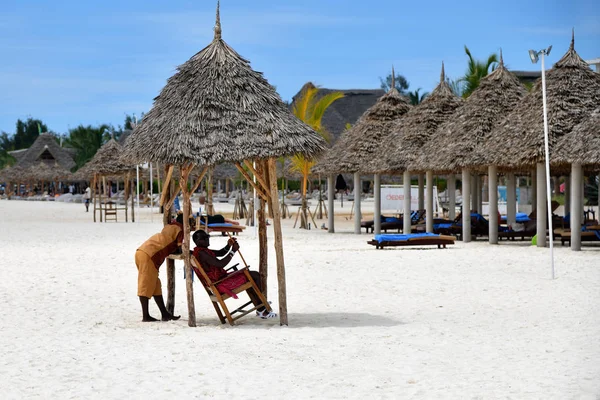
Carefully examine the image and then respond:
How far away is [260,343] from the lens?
305 inches

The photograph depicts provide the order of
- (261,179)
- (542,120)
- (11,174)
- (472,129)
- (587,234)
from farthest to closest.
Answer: (11,174), (472,129), (587,234), (542,120), (261,179)

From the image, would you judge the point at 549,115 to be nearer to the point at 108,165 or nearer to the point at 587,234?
the point at 587,234

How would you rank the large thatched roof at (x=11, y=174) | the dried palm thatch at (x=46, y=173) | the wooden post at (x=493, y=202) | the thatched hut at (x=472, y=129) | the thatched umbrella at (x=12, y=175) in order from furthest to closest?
the large thatched roof at (x=11, y=174) → the thatched umbrella at (x=12, y=175) → the dried palm thatch at (x=46, y=173) → the thatched hut at (x=472, y=129) → the wooden post at (x=493, y=202)

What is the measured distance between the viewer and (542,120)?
17516mm

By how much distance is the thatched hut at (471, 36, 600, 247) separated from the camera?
17.4m

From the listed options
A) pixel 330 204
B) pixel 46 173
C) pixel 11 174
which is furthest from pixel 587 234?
pixel 11 174

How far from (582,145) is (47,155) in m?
62.1

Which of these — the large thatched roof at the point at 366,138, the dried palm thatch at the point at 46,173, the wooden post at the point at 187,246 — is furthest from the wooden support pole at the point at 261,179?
the dried palm thatch at the point at 46,173

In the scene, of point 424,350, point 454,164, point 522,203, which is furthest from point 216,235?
point 424,350

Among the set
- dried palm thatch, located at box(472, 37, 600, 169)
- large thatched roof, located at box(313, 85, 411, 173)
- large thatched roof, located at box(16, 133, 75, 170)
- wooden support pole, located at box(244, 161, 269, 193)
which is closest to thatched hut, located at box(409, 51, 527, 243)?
dried palm thatch, located at box(472, 37, 600, 169)

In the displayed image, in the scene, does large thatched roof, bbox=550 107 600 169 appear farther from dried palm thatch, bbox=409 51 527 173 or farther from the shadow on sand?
the shadow on sand

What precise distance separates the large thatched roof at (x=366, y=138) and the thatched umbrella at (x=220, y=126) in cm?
1413

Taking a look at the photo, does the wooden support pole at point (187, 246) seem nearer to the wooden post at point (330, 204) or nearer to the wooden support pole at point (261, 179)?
the wooden support pole at point (261, 179)

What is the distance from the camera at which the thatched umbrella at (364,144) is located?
923 inches
